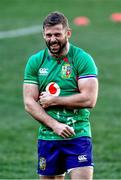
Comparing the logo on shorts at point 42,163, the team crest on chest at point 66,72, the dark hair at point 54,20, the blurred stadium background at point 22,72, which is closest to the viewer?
the dark hair at point 54,20

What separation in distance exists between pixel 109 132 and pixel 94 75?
7.55m

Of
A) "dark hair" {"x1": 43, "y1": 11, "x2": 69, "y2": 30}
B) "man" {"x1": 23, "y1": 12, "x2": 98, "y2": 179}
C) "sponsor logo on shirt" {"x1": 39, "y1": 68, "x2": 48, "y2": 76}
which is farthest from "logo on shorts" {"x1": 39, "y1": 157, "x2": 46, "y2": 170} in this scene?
"dark hair" {"x1": 43, "y1": 11, "x2": 69, "y2": 30}

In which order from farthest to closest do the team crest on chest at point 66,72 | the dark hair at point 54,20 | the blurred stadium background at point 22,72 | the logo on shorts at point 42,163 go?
the blurred stadium background at point 22,72 < the logo on shorts at point 42,163 < the team crest on chest at point 66,72 < the dark hair at point 54,20

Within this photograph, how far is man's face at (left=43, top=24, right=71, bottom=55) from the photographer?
7461mm

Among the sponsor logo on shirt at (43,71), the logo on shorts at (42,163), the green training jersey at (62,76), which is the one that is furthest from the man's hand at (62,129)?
the sponsor logo on shirt at (43,71)

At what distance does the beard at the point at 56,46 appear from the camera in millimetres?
7477

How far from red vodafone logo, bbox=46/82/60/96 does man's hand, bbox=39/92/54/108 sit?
0.16 feet

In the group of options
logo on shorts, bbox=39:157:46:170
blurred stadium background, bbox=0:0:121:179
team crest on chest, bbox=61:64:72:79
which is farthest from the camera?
blurred stadium background, bbox=0:0:121:179

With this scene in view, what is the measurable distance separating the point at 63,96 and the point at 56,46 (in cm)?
47

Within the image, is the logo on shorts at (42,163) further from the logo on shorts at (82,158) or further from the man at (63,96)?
the logo on shorts at (82,158)

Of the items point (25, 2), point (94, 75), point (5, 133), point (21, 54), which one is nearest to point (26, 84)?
point (94, 75)

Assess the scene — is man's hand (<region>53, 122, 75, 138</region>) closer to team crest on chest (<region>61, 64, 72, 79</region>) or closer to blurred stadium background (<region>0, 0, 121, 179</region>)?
team crest on chest (<region>61, 64, 72, 79</region>)

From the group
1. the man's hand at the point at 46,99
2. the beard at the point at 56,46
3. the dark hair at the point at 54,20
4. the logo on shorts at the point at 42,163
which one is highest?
the dark hair at the point at 54,20

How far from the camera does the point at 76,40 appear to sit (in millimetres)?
26141
